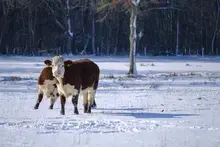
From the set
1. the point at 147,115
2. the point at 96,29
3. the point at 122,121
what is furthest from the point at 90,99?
the point at 96,29

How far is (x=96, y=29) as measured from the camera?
2574 inches

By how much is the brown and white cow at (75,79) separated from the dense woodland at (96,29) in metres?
44.0

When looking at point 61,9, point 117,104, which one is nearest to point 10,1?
point 61,9

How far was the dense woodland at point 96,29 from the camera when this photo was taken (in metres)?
61.1

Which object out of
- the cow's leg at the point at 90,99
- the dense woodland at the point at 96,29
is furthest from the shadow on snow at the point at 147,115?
the dense woodland at the point at 96,29

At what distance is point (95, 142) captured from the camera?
973 centimetres

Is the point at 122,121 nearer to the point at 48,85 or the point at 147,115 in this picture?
the point at 147,115

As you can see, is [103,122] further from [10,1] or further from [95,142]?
[10,1]

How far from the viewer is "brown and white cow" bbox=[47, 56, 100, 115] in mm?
14422

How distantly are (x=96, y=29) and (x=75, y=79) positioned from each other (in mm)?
51097

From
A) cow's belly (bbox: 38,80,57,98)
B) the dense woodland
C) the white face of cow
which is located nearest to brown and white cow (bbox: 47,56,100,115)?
the white face of cow

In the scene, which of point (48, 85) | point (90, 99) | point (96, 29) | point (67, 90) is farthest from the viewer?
point (96, 29)

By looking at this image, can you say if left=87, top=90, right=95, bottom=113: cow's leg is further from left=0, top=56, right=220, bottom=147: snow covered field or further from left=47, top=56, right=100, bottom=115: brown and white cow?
left=0, top=56, right=220, bottom=147: snow covered field

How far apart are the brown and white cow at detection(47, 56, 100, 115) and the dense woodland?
44040 mm
